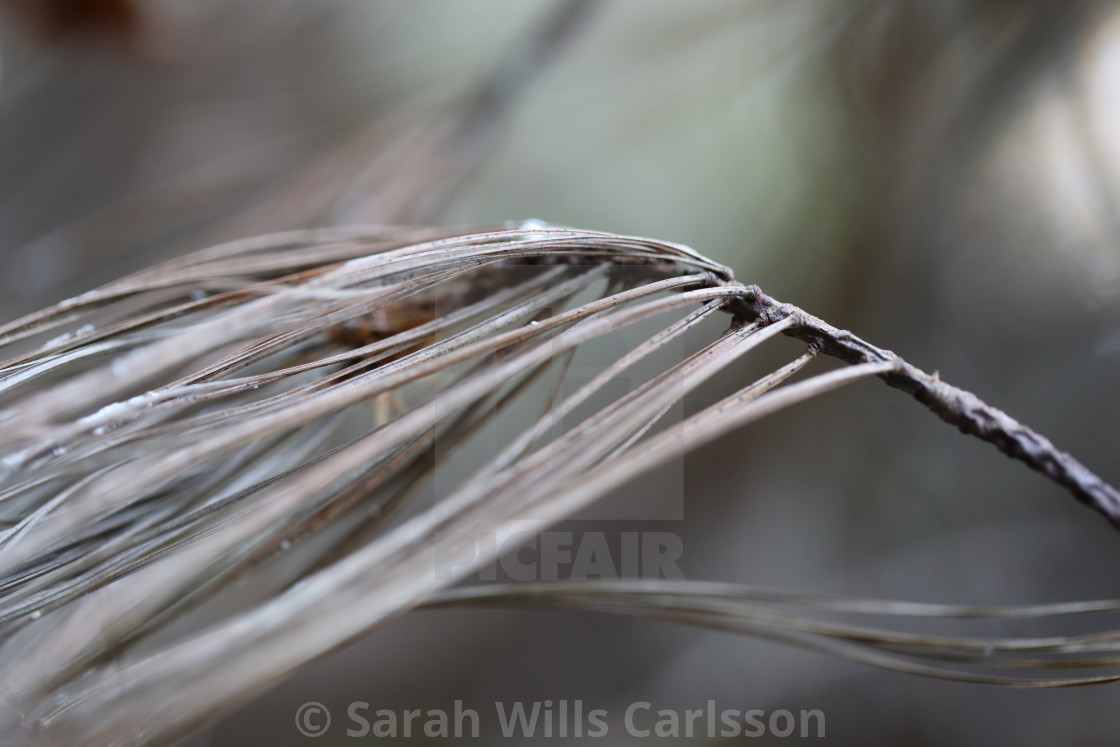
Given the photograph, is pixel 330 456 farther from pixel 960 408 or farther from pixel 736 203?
pixel 736 203

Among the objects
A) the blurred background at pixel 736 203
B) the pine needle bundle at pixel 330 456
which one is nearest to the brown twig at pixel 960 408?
the pine needle bundle at pixel 330 456

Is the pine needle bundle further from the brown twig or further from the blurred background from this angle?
the blurred background

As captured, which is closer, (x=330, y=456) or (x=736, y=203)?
(x=330, y=456)

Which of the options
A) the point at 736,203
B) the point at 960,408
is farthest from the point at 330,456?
the point at 736,203

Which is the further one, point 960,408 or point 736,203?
point 736,203

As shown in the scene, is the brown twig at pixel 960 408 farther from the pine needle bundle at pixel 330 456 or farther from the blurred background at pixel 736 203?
the blurred background at pixel 736 203

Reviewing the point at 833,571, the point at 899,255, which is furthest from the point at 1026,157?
the point at 833,571

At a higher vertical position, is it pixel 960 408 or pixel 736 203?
pixel 736 203

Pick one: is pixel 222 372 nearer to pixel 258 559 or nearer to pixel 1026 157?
pixel 258 559
